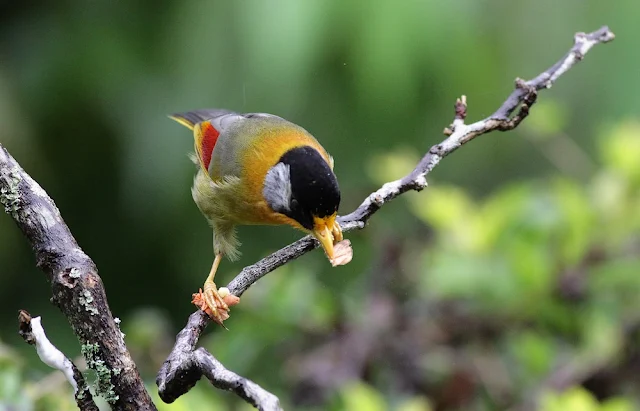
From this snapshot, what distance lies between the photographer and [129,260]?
4656 millimetres

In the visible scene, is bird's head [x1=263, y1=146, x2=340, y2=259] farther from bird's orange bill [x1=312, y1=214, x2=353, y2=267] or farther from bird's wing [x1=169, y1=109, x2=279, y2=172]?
bird's wing [x1=169, y1=109, x2=279, y2=172]

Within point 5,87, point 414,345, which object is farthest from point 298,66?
point 414,345

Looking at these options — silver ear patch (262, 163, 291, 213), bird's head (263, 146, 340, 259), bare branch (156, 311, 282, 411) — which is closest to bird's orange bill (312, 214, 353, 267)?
bird's head (263, 146, 340, 259)

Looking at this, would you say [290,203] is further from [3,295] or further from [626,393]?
[3,295]

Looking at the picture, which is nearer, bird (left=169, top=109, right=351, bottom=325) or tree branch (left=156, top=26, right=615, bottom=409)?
tree branch (left=156, top=26, right=615, bottom=409)

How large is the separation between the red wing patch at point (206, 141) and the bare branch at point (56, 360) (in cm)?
115

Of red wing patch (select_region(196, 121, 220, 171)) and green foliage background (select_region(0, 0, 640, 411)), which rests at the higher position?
red wing patch (select_region(196, 121, 220, 171))

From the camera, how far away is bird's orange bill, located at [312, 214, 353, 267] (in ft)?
5.42

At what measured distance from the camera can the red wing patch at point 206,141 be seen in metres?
2.27

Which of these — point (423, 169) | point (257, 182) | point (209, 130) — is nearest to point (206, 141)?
point (209, 130)

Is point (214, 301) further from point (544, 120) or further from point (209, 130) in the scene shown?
point (544, 120)

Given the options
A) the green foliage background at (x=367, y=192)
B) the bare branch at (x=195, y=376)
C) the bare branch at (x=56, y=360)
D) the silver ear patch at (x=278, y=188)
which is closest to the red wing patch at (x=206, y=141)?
the silver ear patch at (x=278, y=188)

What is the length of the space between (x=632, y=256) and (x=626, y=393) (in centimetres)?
42

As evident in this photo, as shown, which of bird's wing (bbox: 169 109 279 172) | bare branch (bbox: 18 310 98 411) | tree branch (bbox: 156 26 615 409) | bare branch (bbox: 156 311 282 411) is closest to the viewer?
bare branch (bbox: 156 311 282 411)
